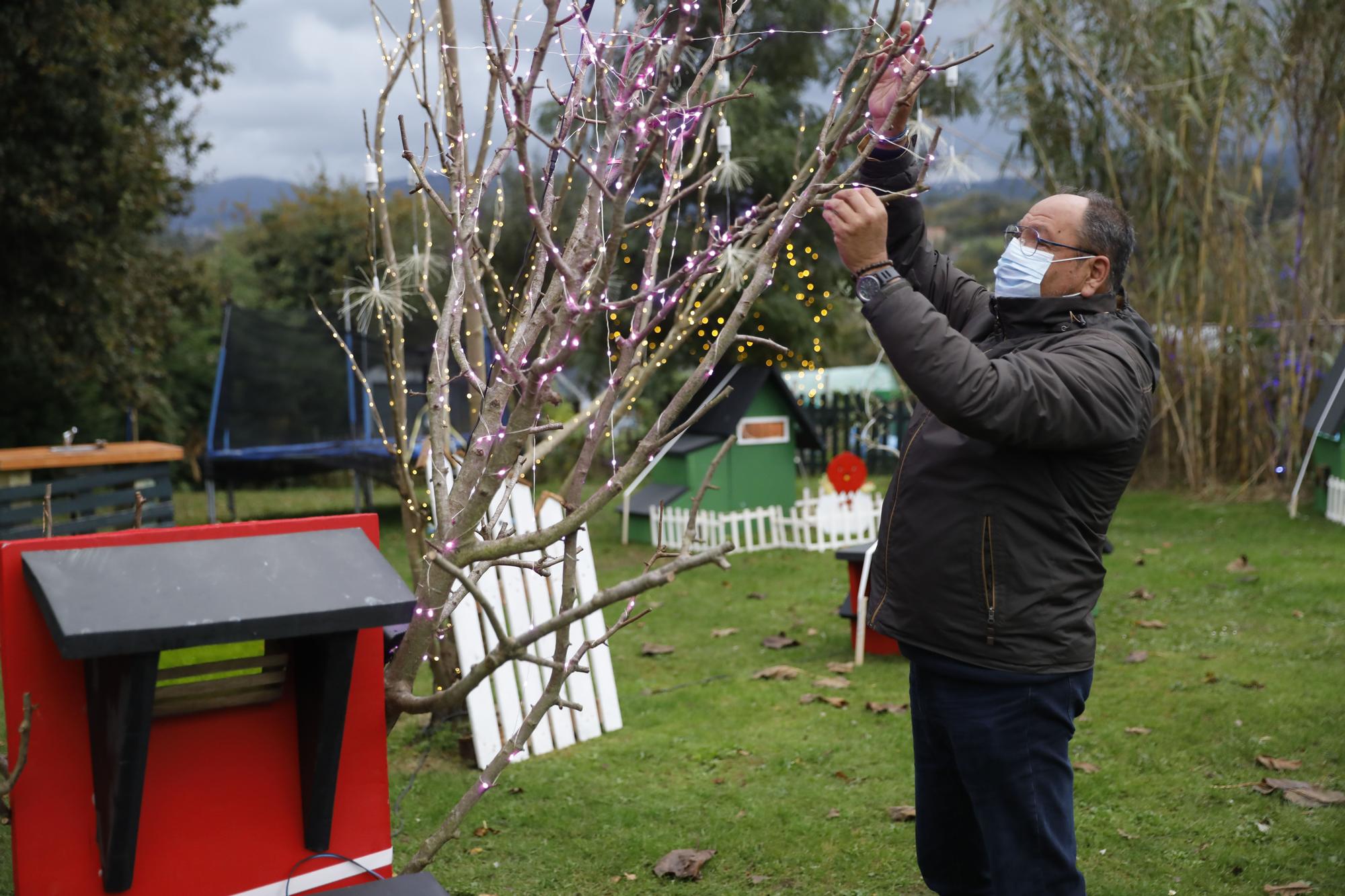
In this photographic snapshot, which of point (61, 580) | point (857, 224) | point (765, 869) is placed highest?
point (857, 224)

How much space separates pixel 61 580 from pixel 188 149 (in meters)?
12.2

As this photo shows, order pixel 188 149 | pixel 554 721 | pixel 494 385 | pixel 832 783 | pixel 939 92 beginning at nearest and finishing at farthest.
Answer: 1. pixel 494 385
2. pixel 832 783
3. pixel 554 721
4. pixel 939 92
5. pixel 188 149

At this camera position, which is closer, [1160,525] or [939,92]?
[1160,525]

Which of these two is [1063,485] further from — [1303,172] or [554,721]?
[1303,172]

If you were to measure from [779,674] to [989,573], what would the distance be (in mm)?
3119

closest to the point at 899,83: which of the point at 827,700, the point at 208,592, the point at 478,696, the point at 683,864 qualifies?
the point at 208,592

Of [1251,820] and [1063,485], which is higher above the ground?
[1063,485]

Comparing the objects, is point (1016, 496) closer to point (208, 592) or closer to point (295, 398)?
point (208, 592)

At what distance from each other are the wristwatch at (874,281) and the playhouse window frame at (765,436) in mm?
6959

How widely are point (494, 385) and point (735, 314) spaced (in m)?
0.56

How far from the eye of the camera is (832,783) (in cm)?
363

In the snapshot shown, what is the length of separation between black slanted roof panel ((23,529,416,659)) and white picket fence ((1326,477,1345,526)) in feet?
26.6

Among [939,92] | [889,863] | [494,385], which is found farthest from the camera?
[939,92]

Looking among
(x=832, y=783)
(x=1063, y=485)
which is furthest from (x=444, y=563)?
(x=832, y=783)
